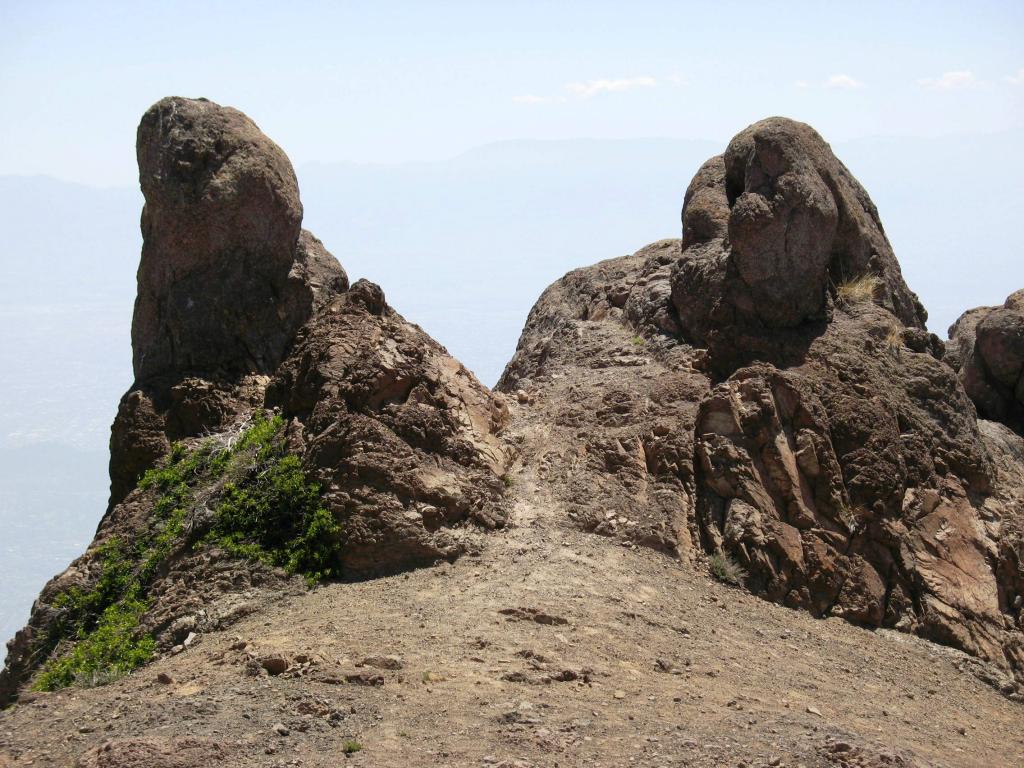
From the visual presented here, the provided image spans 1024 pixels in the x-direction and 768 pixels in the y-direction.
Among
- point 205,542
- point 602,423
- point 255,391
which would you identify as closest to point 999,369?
point 602,423

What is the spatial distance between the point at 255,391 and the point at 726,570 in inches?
270

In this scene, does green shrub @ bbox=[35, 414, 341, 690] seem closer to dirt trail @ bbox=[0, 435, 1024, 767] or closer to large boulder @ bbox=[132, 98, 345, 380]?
dirt trail @ bbox=[0, 435, 1024, 767]

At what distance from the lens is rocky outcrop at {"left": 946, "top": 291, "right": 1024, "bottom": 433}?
81.3 ft

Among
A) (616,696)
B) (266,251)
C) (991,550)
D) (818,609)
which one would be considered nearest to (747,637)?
(818,609)

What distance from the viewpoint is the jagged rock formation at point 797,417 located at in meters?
15.0

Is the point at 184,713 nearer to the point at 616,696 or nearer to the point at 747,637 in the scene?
the point at 616,696

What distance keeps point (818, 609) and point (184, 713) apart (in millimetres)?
7971

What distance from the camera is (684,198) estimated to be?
20016 millimetres

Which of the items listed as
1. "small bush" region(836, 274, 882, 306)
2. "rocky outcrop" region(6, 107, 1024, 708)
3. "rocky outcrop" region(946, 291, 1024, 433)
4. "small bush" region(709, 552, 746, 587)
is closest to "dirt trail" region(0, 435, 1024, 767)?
"small bush" region(709, 552, 746, 587)

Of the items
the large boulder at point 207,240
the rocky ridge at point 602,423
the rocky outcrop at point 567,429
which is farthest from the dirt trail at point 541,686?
the large boulder at point 207,240

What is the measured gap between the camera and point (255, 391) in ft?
55.4

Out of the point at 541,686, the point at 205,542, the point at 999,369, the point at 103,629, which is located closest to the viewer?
the point at 541,686

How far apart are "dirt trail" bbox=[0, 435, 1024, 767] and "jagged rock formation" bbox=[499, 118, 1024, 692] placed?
2.55ft

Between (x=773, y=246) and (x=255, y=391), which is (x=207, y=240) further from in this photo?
(x=773, y=246)
